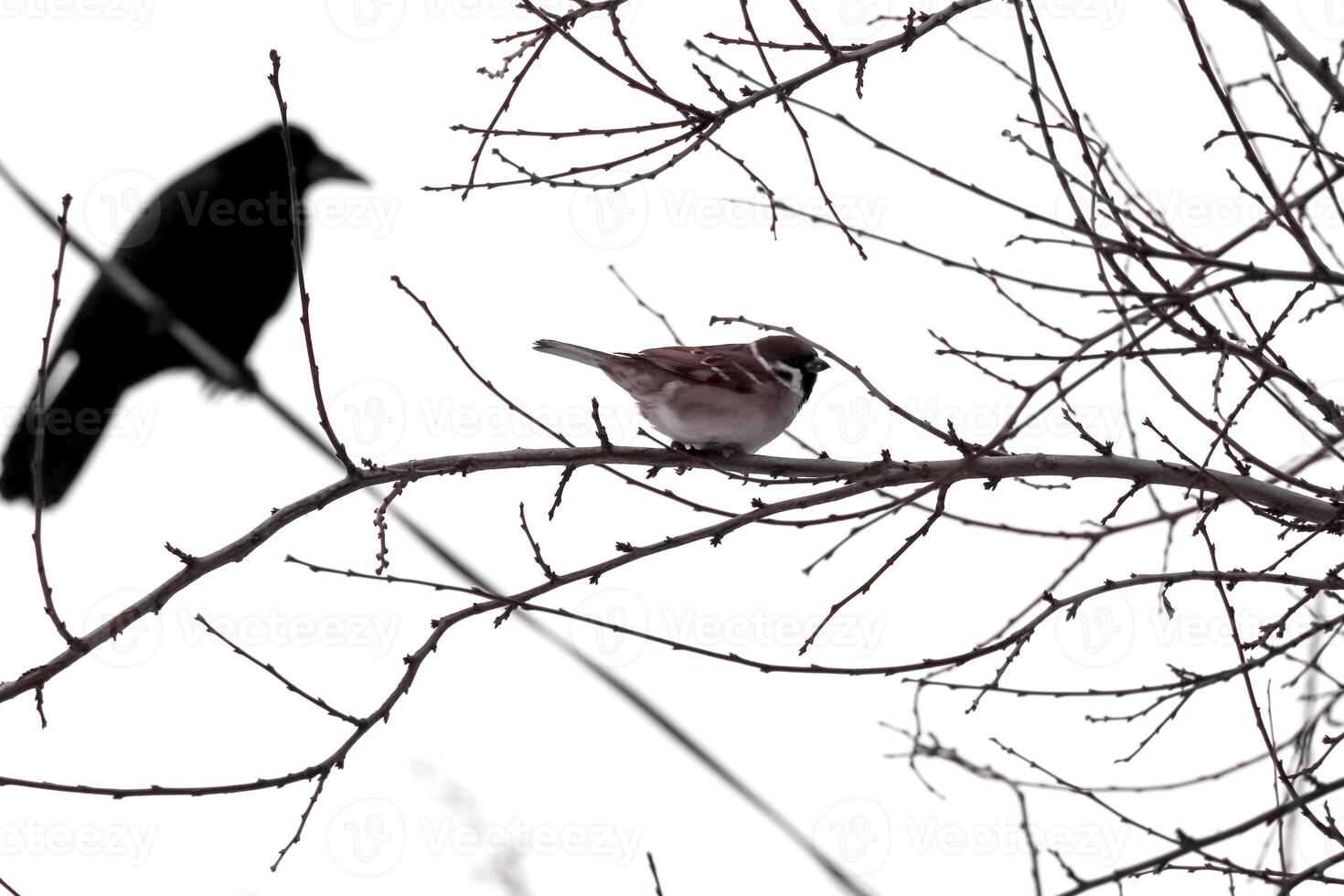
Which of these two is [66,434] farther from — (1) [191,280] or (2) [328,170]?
(2) [328,170]

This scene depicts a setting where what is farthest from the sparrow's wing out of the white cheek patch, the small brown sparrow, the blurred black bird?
the blurred black bird

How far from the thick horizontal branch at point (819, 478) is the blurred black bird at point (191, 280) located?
3.34m

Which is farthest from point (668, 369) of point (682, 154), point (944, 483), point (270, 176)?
point (270, 176)

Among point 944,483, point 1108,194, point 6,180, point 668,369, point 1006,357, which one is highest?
point 668,369

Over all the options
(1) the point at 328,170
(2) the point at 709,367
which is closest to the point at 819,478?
(2) the point at 709,367

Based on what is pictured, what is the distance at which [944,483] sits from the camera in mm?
3330

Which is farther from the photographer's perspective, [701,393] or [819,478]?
[701,393]

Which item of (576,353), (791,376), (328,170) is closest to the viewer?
(576,353)

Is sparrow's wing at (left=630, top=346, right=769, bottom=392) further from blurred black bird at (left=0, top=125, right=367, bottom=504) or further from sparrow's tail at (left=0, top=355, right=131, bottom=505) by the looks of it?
sparrow's tail at (left=0, top=355, right=131, bottom=505)

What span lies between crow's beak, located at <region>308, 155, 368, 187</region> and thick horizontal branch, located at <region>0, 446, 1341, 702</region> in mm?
4275

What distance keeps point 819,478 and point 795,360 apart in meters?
2.73

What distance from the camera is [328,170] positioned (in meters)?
7.54

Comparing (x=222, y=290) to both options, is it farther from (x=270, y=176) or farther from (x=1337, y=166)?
(x=1337, y=166)

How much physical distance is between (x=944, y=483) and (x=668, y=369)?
2.46 meters
